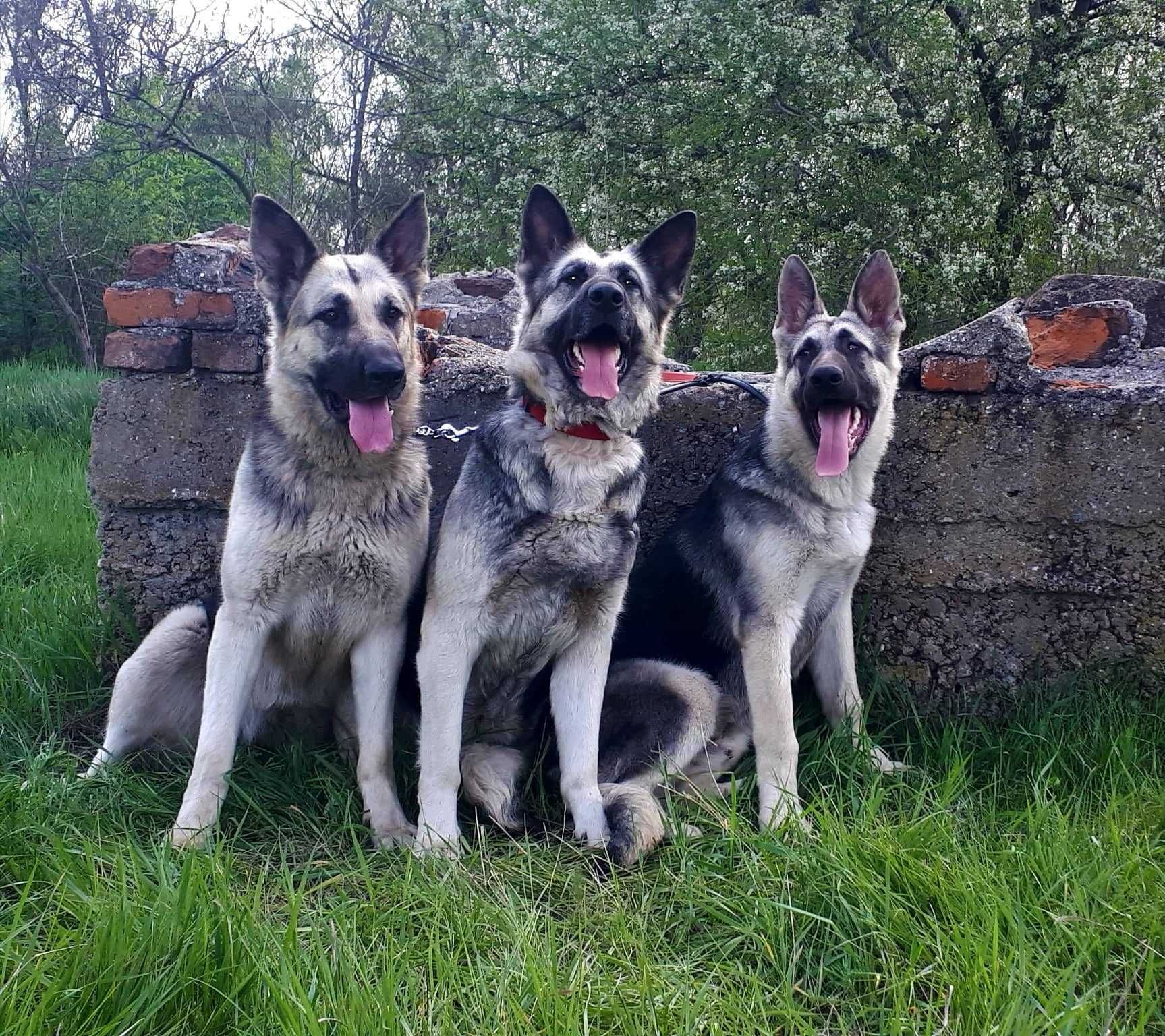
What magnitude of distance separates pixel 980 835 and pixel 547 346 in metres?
1.88

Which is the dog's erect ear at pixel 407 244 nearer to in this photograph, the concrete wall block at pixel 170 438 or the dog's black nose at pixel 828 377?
the concrete wall block at pixel 170 438

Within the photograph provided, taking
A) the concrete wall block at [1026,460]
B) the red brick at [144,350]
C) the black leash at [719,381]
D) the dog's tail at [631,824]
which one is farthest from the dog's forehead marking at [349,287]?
the concrete wall block at [1026,460]

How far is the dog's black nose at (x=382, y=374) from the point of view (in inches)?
104

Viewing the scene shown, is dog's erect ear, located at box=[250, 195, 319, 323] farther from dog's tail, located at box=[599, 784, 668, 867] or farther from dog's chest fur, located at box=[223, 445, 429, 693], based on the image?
dog's tail, located at box=[599, 784, 668, 867]

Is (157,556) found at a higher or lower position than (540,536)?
lower

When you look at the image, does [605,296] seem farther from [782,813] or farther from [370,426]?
[782,813]

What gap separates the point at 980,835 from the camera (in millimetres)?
2420

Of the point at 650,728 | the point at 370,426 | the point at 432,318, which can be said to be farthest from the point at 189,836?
the point at 432,318

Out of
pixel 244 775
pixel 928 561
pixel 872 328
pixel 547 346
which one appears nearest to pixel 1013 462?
pixel 928 561

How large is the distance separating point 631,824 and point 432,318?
112 inches

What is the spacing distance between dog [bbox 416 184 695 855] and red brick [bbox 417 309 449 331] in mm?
1570

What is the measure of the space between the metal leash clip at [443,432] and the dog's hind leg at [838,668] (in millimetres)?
1536

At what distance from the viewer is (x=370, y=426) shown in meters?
2.71

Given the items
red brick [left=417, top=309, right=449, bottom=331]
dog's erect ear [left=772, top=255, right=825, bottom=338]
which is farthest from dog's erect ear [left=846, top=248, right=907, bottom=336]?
red brick [left=417, top=309, right=449, bottom=331]
